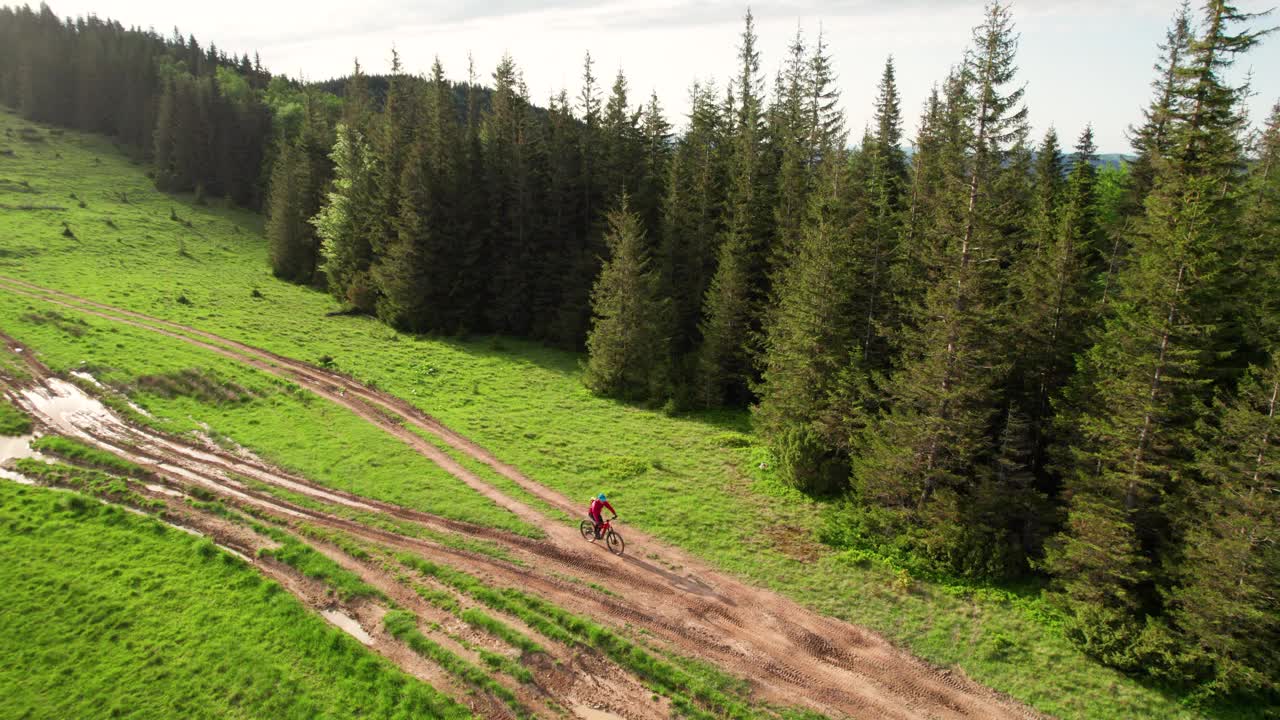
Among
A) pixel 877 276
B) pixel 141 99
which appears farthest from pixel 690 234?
pixel 141 99

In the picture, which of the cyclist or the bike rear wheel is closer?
the cyclist

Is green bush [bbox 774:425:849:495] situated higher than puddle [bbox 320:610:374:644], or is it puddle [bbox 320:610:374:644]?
green bush [bbox 774:425:849:495]

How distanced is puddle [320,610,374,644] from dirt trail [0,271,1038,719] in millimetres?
3503

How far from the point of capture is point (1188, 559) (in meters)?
18.3

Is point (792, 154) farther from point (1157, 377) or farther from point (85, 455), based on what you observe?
point (85, 455)

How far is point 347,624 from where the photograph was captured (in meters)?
19.1

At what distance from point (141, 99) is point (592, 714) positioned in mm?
141268

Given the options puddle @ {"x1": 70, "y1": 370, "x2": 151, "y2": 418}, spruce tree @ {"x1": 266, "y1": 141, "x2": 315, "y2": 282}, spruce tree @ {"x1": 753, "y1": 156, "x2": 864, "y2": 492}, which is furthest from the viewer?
spruce tree @ {"x1": 266, "y1": 141, "x2": 315, "y2": 282}

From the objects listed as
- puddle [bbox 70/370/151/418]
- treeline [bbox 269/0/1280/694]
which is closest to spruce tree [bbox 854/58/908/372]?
treeline [bbox 269/0/1280/694]

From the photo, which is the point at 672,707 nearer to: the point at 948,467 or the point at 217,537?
the point at 948,467

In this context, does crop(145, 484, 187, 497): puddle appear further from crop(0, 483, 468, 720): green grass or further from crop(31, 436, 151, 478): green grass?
crop(0, 483, 468, 720): green grass

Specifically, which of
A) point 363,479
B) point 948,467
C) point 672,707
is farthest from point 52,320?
point 948,467

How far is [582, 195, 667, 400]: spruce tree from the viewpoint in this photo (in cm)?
4150

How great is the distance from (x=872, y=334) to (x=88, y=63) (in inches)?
6091
